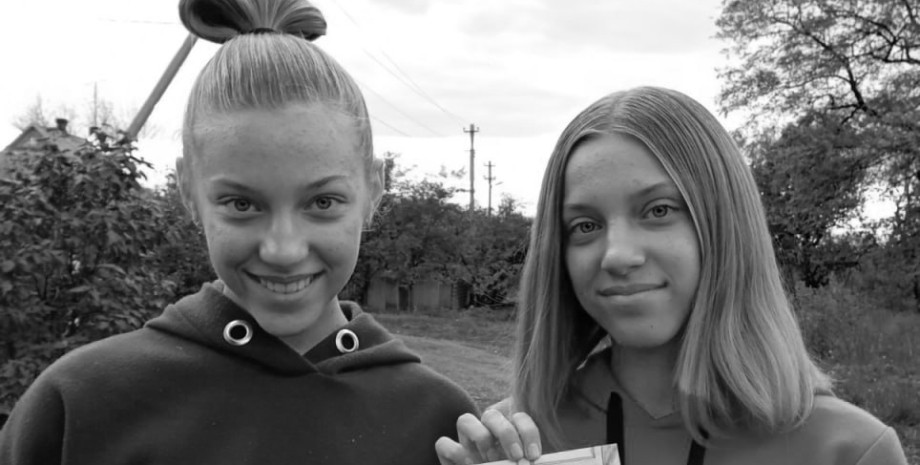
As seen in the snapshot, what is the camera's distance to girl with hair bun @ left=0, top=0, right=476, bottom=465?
1.80 m

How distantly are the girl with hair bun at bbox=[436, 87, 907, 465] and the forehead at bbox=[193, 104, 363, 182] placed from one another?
570 mm

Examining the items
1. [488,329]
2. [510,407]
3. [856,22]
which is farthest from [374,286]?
[510,407]

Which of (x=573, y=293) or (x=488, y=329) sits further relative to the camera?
(x=488, y=329)

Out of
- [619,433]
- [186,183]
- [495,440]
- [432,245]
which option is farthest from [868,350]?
[432,245]

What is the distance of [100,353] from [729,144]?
1.46 meters

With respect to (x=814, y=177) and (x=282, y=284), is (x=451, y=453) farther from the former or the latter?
(x=814, y=177)

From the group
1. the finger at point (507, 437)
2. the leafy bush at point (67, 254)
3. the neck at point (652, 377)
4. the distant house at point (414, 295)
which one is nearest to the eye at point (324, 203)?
the finger at point (507, 437)

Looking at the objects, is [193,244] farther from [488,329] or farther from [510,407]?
[510,407]

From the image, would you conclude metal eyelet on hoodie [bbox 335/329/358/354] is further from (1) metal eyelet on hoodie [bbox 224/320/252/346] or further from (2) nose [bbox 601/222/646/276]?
(2) nose [bbox 601/222/646/276]

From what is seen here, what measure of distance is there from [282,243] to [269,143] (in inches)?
7.6

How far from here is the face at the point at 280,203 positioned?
178 cm

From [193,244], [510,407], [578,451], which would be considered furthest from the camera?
[193,244]

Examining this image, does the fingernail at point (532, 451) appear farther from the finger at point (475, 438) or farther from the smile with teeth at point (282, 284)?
the smile with teeth at point (282, 284)

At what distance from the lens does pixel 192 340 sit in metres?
1.99
